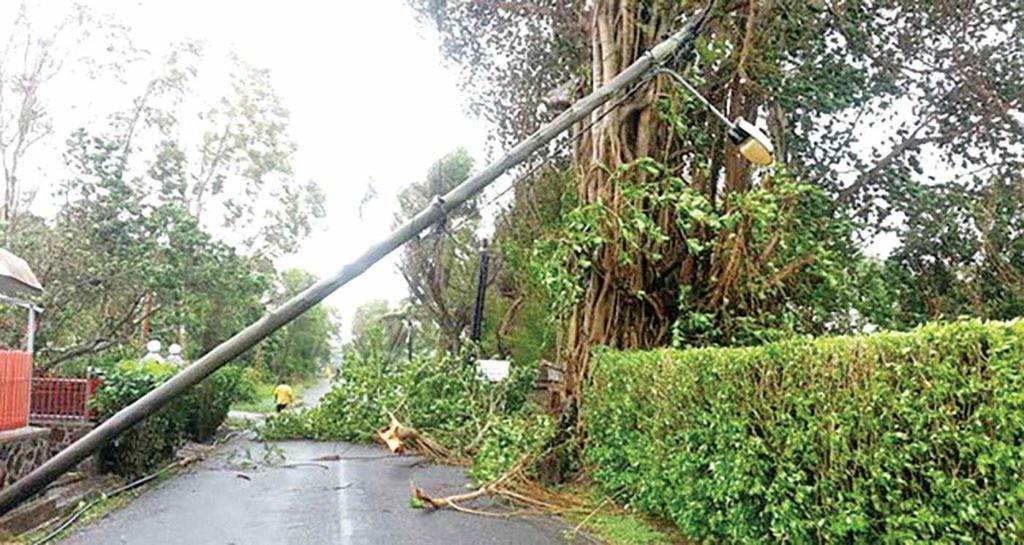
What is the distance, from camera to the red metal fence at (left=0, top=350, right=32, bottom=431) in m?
9.39

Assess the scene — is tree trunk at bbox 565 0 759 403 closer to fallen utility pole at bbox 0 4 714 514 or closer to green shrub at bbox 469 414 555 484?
green shrub at bbox 469 414 555 484

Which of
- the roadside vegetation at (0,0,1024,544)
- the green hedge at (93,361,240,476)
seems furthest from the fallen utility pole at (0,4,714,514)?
the green hedge at (93,361,240,476)

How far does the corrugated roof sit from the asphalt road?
2.98 metres

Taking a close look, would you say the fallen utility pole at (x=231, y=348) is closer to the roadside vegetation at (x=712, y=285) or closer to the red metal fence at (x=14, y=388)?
the roadside vegetation at (x=712, y=285)

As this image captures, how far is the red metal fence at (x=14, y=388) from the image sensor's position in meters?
9.39

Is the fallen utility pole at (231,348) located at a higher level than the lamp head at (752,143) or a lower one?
lower

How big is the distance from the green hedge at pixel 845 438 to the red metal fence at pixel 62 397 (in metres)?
9.67

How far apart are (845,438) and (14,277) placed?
9.17m

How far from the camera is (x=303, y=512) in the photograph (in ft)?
26.8

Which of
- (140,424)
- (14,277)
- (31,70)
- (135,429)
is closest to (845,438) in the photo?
(140,424)

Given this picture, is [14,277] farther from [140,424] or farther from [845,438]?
[845,438]

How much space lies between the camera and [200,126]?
29.3 metres

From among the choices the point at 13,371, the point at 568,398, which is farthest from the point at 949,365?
the point at 13,371

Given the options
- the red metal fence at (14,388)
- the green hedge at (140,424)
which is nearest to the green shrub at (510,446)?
the green hedge at (140,424)
